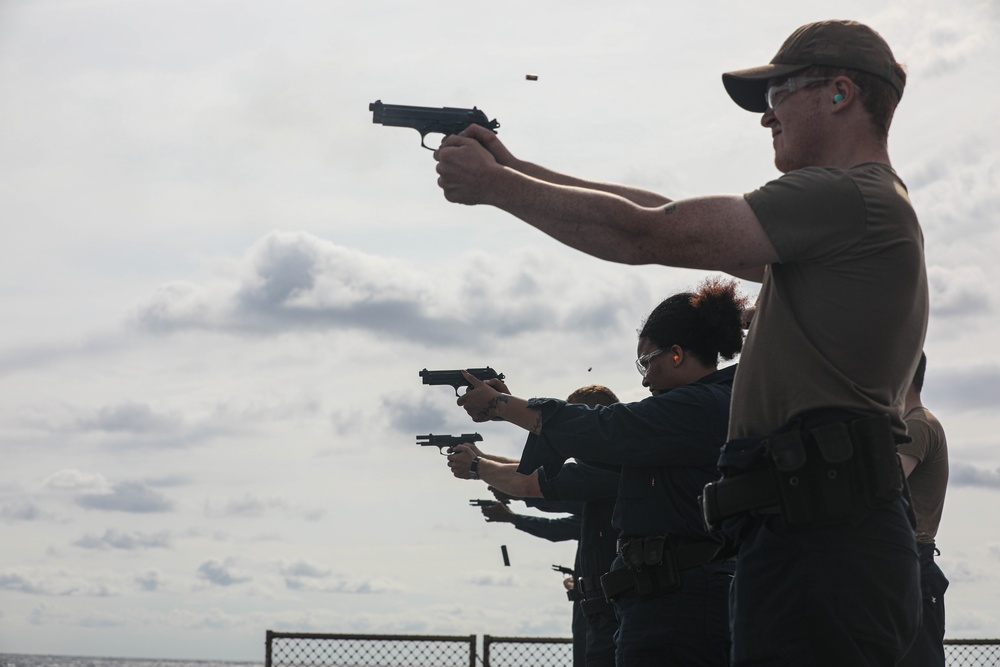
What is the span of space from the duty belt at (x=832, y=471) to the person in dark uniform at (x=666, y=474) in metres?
1.61

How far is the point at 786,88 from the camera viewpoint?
3.51 m

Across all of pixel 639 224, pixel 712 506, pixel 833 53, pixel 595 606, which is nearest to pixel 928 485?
pixel 595 606

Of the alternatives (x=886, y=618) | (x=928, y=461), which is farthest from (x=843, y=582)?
(x=928, y=461)

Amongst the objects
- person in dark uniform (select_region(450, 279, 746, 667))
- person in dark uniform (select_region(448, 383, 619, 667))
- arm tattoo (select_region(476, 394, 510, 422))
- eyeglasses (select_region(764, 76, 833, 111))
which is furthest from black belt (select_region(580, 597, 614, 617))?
eyeglasses (select_region(764, 76, 833, 111))

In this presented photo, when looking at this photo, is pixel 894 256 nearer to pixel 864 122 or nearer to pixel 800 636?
pixel 864 122

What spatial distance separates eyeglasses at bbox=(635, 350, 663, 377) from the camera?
5426mm

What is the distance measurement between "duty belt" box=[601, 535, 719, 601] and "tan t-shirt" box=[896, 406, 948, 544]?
5.12ft

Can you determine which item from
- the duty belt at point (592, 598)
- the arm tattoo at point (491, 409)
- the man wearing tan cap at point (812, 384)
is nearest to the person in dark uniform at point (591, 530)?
the duty belt at point (592, 598)

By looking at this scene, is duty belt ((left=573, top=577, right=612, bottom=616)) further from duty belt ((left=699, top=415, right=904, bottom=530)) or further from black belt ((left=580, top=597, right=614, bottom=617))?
duty belt ((left=699, top=415, right=904, bottom=530))

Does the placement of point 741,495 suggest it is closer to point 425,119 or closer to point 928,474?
point 425,119

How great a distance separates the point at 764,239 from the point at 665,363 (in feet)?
7.64

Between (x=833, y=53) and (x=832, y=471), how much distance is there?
1.26 meters

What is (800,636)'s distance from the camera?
305 centimetres

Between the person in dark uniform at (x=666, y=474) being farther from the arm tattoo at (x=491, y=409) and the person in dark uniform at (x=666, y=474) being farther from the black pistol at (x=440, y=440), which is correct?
the black pistol at (x=440, y=440)
